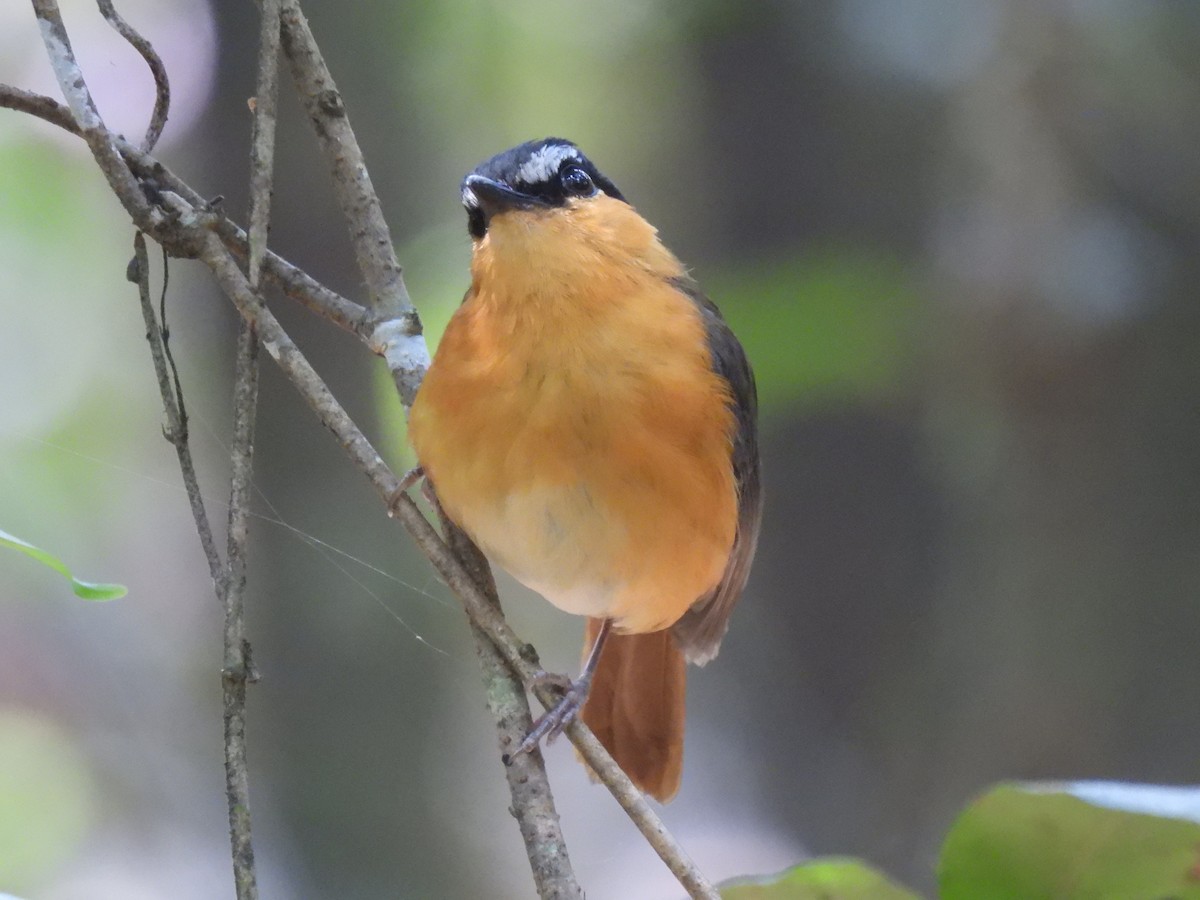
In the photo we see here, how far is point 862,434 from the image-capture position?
2988mm

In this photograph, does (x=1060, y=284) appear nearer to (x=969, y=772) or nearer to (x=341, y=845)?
(x=969, y=772)

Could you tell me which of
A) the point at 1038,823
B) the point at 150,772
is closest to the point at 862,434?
the point at 150,772

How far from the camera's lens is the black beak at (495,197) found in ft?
5.23

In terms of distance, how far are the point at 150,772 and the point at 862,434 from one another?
6.19 ft

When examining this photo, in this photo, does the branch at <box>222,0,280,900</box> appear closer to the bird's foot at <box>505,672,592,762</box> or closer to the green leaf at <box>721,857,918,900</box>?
the bird's foot at <box>505,672,592,762</box>

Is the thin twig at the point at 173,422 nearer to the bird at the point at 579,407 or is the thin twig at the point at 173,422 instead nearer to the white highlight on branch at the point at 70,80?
the white highlight on branch at the point at 70,80

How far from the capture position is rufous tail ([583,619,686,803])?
216cm

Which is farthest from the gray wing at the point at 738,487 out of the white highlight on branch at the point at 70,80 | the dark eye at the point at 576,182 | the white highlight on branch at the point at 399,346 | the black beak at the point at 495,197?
the white highlight on branch at the point at 70,80

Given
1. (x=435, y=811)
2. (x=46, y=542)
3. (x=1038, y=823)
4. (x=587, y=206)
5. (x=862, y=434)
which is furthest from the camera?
(x=862, y=434)

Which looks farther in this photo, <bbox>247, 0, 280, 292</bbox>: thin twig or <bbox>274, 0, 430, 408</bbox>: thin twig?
<bbox>274, 0, 430, 408</bbox>: thin twig

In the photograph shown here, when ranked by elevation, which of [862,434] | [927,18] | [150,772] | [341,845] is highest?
[927,18]

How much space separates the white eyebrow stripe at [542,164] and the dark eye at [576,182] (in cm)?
2

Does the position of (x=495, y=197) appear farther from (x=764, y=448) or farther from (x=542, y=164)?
(x=764, y=448)

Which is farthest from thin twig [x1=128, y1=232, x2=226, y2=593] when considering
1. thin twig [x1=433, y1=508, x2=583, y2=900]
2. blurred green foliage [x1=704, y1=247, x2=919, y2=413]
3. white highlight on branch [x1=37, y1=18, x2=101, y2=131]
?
blurred green foliage [x1=704, y1=247, x2=919, y2=413]
